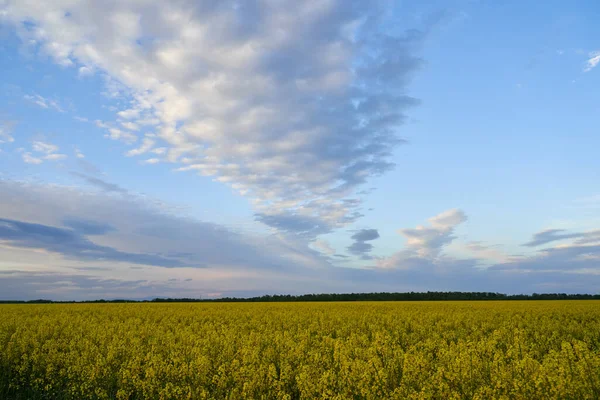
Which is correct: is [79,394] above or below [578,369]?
below

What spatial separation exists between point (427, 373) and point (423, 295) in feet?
275

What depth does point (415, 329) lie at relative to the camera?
18.6m

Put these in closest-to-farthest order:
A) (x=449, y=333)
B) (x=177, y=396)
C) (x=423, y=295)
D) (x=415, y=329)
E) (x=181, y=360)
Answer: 1. (x=177, y=396)
2. (x=181, y=360)
3. (x=449, y=333)
4. (x=415, y=329)
5. (x=423, y=295)

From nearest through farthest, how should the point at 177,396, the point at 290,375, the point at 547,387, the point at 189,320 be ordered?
1. the point at 547,387
2. the point at 177,396
3. the point at 290,375
4. the point at 189,320

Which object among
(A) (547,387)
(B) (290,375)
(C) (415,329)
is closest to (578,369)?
(A) (547,387)

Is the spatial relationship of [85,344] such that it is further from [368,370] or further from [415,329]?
[415,329]

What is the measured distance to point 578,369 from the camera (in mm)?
8750

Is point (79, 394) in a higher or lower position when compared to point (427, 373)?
lower

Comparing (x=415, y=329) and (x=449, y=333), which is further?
(x=415, y=329)

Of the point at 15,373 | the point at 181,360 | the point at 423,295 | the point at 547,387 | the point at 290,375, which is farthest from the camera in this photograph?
the point at 423,295

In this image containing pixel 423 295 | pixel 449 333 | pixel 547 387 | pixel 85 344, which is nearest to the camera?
pixel 547 387

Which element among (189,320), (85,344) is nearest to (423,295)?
(189,320)

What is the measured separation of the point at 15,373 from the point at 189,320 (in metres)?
12.2

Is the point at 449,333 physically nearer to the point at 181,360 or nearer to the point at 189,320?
the point at 181,360
